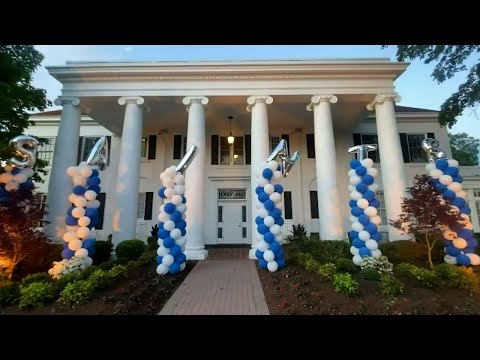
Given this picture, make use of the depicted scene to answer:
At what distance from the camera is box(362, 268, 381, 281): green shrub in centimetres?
664

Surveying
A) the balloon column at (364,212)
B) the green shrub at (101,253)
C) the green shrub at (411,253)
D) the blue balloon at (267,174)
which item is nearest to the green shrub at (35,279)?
the green shrub at (101,253)

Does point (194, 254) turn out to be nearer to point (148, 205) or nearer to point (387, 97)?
point (148, 205)

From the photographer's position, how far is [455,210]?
771 centimetres

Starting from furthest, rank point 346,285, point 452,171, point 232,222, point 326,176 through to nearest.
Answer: point 232,222 → point 326,176 → point 452,171 → point 346,285

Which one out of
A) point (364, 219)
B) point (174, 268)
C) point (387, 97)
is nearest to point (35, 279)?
point (174, 268)

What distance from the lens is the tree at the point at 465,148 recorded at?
1170 inches

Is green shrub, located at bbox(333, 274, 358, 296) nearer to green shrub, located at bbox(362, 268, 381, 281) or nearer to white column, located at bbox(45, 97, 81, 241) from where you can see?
green shrub, located at bbox(362, 268, 381, 281)


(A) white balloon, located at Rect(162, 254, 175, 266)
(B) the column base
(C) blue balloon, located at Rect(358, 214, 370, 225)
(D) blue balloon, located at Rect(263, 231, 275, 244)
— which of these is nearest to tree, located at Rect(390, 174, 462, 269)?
(C) blue balloon, located at Rect(358, 214, 370, 225)

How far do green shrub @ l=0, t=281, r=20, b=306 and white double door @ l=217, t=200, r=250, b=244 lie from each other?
357 inches

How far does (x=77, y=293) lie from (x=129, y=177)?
18.5 ft
